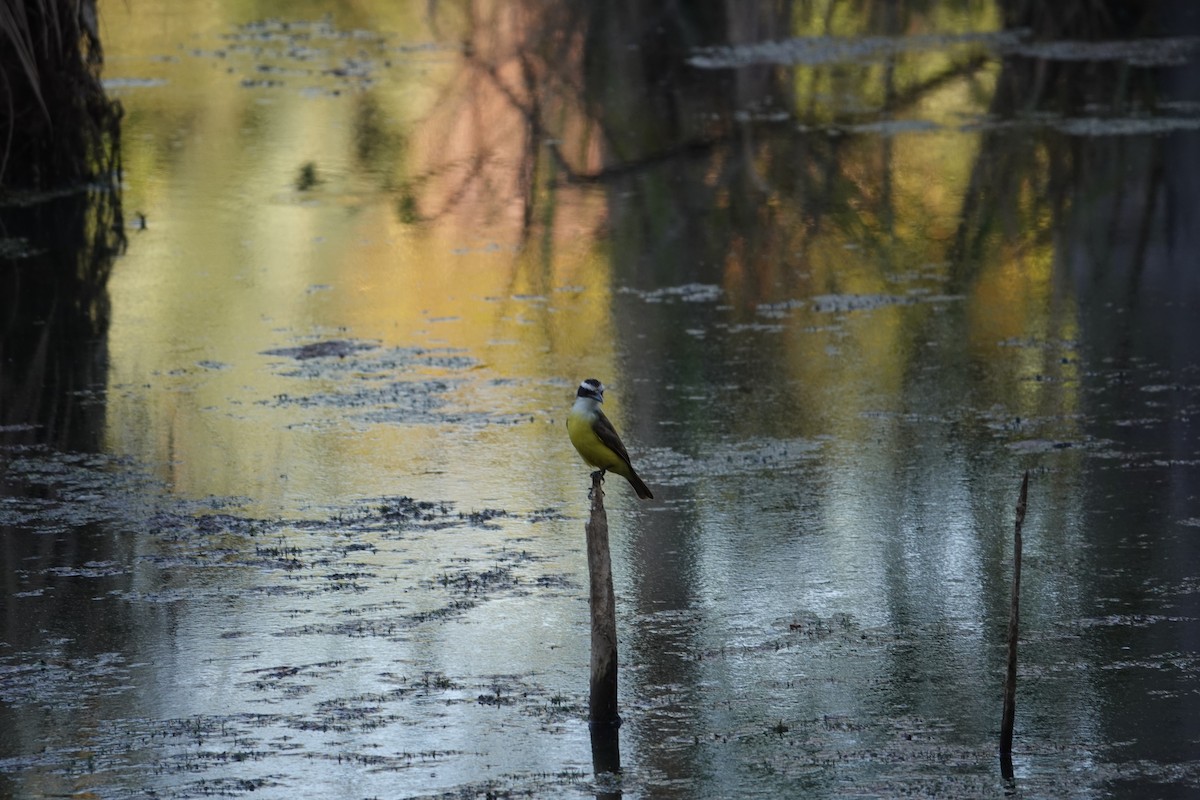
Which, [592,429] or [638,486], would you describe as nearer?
[592,429]

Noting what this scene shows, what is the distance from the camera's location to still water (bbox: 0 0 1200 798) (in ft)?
26.9

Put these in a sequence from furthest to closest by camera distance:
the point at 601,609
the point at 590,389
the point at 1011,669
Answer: the point at 590,389 < the point at 601,609 < the point at 1011,669

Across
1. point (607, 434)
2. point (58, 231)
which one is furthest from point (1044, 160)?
point (607, 434)

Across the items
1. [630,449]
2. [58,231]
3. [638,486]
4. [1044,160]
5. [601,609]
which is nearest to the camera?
[601,609]

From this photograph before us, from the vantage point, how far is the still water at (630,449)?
8195 millimetres

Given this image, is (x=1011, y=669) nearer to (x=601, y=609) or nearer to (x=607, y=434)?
(x=601, y=609)

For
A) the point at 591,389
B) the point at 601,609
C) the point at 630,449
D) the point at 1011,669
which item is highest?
the point at 591,389

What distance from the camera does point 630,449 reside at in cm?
1198

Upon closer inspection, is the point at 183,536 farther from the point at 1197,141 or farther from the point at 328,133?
the point at 1197,141

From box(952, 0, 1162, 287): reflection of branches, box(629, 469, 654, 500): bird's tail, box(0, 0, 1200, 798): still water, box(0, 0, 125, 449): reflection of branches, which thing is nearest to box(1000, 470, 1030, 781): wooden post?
box(0, 0, 1200, 798): still water

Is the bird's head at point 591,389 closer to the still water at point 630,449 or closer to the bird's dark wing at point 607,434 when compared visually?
the bird's dark wing at point 607,434

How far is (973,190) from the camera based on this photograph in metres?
18.6

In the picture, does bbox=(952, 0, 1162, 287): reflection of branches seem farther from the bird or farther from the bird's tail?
the bird

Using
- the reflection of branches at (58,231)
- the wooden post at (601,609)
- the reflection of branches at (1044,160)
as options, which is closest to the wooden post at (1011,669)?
the wooden post at (601,609)
